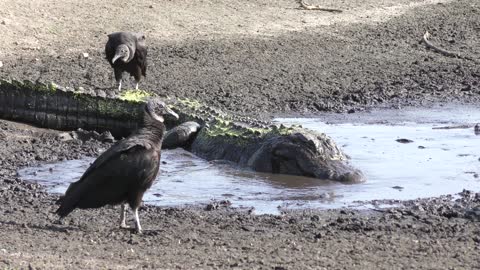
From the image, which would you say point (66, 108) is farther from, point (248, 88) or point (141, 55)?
point (248, 88)

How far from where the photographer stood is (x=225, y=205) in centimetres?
1027

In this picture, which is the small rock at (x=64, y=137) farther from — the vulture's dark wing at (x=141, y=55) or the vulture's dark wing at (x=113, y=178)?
the vulture's dark wing at (x=113, y=178)

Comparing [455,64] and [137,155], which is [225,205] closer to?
[137,155]

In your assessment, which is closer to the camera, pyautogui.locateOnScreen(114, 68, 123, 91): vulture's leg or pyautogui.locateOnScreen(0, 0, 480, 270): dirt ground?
pyautogui.locateOnScreen(0, 0, 480, 270): dirt ground

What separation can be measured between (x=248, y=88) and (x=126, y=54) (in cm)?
228

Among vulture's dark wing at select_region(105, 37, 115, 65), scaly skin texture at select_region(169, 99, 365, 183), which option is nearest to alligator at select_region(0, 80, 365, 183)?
scaly skin texture at select_region(169, 99, 365, 183)

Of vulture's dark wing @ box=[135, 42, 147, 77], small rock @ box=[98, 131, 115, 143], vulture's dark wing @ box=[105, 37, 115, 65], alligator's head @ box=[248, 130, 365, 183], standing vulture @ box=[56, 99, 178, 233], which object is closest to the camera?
standing vulture @ box=[56, 99, 178, 233]

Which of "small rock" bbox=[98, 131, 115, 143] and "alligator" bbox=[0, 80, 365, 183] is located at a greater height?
"alligator" bbox=[0, 80, 365, 183]

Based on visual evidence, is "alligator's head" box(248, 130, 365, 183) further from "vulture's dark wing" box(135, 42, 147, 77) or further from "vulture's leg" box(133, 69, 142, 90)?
"vulture's leg" box(133, 69, 142, 90)

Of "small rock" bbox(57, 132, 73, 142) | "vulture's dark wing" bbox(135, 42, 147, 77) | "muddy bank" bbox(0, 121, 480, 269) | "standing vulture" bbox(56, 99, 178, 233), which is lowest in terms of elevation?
"small rock" bbox(57, 132, 73, 142)

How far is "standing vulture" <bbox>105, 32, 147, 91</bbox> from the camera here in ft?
49.0

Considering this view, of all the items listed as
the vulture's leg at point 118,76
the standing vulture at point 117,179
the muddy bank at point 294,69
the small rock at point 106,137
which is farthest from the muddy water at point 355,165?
the vulture's leg at point 118,76

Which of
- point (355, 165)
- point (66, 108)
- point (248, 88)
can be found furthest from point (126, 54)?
point (355, 165)

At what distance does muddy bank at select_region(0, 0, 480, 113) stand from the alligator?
1.72 metres
